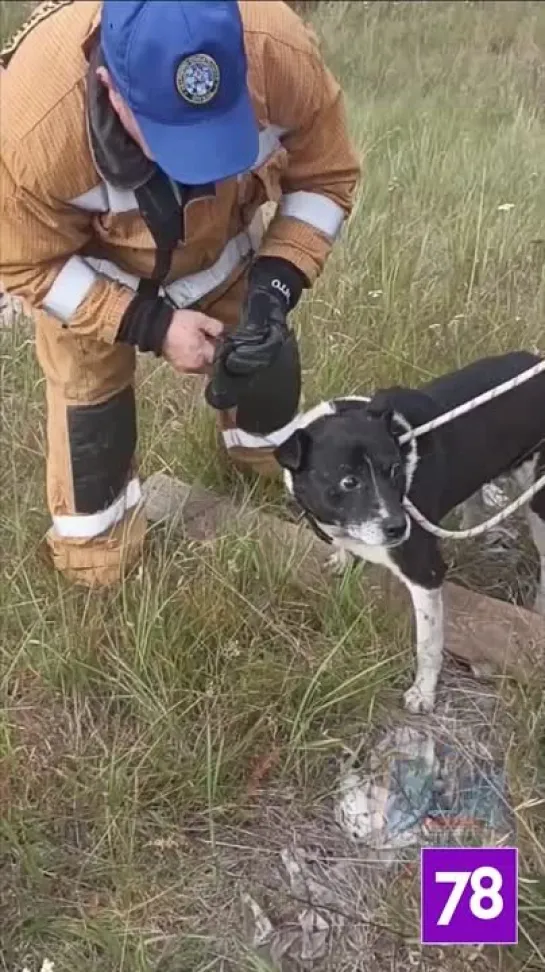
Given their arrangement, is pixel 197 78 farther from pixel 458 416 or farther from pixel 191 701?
pixel 191 701

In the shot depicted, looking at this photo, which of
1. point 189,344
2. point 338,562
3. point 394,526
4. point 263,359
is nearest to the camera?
point 394,526

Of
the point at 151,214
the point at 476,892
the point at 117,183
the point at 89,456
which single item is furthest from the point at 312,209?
the point at 476,892

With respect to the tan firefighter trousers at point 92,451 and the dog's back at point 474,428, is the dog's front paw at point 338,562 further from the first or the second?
the tan firefighter trousers at point 92,451

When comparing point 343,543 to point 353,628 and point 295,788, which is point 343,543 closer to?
point 353,628

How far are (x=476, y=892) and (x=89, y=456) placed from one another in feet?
4.67

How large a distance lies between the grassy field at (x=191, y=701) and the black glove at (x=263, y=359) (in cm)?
23

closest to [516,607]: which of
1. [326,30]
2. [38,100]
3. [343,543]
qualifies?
[343,543]

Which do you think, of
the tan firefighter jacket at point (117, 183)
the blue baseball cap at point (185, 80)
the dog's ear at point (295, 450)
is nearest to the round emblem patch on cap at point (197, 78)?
the blue baseball cap at point (185, 80)

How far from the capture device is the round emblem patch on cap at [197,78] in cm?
217

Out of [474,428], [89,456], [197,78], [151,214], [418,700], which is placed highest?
[197,78]

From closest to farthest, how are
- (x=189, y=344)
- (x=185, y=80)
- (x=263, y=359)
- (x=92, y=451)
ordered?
1. (x=185, y=80)
2. (x=263, y=359)
3. (x=189, y=344)
4. (x=92, y=451)

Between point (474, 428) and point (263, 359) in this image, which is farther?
point (474, 428)

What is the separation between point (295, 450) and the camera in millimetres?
2492

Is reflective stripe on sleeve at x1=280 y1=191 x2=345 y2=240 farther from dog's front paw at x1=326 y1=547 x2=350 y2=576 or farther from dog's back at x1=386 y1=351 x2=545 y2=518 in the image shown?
dog's front paw at x1=326 y1=547 x2=350 y2=576
